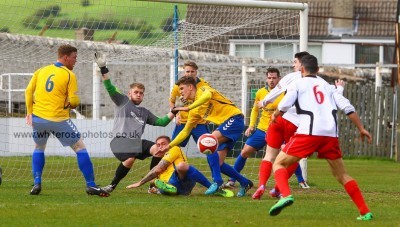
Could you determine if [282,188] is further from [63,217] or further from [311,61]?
[63,217]

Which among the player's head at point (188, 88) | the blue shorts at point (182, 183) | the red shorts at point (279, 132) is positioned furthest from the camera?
the player's head at point (188, 88)

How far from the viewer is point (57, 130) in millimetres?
14742

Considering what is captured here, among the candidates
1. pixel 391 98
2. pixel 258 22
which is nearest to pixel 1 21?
pixel 258 22

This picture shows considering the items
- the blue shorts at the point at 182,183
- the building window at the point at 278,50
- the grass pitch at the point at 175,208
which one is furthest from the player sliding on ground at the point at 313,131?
the building window at the point at 278,50

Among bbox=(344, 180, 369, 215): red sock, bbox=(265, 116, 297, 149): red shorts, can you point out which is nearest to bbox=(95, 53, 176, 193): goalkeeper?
bbox=(265, 116, 297, 149): red shorts

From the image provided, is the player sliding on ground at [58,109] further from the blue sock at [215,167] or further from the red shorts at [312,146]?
the red shorts at [312,146]

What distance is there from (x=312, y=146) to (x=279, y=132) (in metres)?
2.77

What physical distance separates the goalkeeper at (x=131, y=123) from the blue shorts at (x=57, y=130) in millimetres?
936

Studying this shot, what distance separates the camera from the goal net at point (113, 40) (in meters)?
18.3

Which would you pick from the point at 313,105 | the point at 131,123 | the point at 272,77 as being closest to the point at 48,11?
the point at 131,123

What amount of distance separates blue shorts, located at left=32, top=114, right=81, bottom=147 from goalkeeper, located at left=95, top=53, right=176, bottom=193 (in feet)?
3.07

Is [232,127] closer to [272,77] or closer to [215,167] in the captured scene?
[215,167]

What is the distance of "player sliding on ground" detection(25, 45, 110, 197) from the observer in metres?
14.6

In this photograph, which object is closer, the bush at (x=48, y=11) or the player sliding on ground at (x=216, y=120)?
the player sliding on ground at (x=216, y=120)
